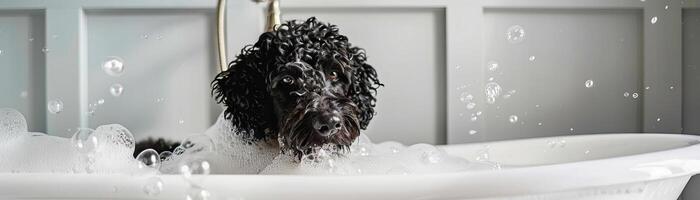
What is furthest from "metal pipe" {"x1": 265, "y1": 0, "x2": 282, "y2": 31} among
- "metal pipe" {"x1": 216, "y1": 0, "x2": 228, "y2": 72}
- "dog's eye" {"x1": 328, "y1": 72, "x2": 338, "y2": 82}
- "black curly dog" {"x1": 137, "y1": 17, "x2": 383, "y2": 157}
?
"dog's eye" {"x1": 328, "y1": 72, "x2": 338, "y2": 82}

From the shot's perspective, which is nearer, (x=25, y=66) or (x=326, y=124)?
(x=326, y=124)

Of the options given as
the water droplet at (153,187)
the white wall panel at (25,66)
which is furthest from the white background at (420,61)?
the water droplet at (153,187)

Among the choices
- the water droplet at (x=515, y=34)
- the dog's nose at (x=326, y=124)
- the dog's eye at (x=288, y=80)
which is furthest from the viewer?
the water droplet at (x=515, y=34)

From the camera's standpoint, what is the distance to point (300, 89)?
3.70 ft

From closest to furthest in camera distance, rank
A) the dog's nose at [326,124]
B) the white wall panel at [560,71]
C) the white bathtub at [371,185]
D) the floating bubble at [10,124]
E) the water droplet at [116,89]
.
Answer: the white bathtub at [371,185], the dog's nose at [326,124], the floating bubble at [10,124], the water droplet at [116,89], the white wall panel at [560,71]

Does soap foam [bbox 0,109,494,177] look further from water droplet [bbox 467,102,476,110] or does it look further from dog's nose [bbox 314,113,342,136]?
water droplet [bbox 467,102,476,110]

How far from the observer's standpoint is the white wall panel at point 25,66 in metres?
2.15

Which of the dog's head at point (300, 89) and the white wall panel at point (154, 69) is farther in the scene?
the white wall panel at point (154, 69)

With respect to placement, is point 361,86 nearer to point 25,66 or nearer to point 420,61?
point 420,61

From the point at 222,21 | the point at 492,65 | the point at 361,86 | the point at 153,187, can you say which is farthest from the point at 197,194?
the point at 492,65

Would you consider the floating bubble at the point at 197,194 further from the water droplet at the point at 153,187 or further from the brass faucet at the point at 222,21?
the brass faucet at the point at 222,21

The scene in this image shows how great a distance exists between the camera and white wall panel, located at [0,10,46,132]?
215 cm

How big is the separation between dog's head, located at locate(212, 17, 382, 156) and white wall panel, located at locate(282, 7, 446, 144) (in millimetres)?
856

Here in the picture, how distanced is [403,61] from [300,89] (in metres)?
1.11
